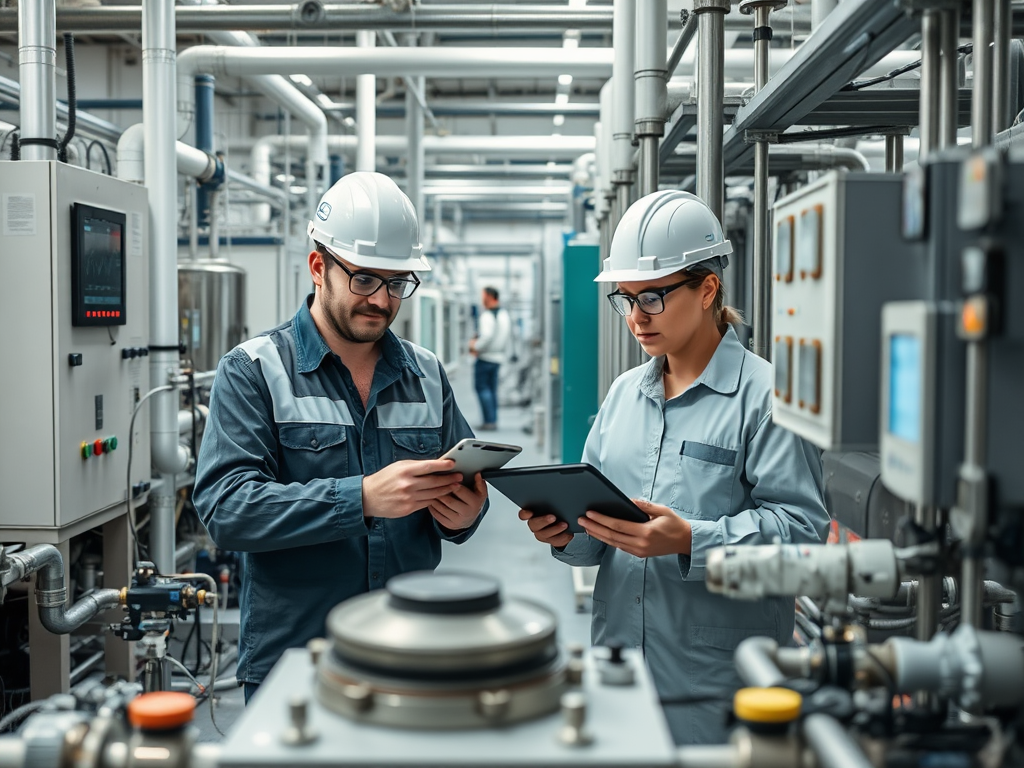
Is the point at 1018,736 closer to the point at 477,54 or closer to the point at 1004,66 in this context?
the point at 1004,66

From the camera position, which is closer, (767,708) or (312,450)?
(767,708)

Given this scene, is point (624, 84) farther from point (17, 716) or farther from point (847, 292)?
point (17, 716)

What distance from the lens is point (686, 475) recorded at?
1.70 meters

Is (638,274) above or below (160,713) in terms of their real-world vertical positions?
above

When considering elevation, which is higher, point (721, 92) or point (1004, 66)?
point (721, 92)

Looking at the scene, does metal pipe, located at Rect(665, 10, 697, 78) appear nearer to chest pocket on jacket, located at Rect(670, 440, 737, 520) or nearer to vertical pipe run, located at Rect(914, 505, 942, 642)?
chest pocket on jacket, located at Rect(670, 440, 737, 520)

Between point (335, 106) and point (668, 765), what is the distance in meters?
7.67

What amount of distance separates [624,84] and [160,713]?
312 centimetres

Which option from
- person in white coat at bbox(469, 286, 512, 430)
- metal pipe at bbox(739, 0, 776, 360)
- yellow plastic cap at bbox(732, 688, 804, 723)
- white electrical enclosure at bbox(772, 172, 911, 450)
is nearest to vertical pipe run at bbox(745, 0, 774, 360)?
metal pipe at bbox(739, 0, 776, 360)

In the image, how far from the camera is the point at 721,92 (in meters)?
2.30

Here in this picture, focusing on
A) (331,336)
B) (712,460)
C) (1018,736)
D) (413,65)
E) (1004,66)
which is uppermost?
(413,65)

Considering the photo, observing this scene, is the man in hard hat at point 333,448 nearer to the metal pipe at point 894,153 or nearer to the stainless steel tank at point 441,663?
the stainless steel tank at point 441,663

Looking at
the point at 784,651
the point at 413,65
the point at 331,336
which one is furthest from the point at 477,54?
the point at 784,651

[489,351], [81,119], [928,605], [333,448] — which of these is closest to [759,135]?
[333,448]
